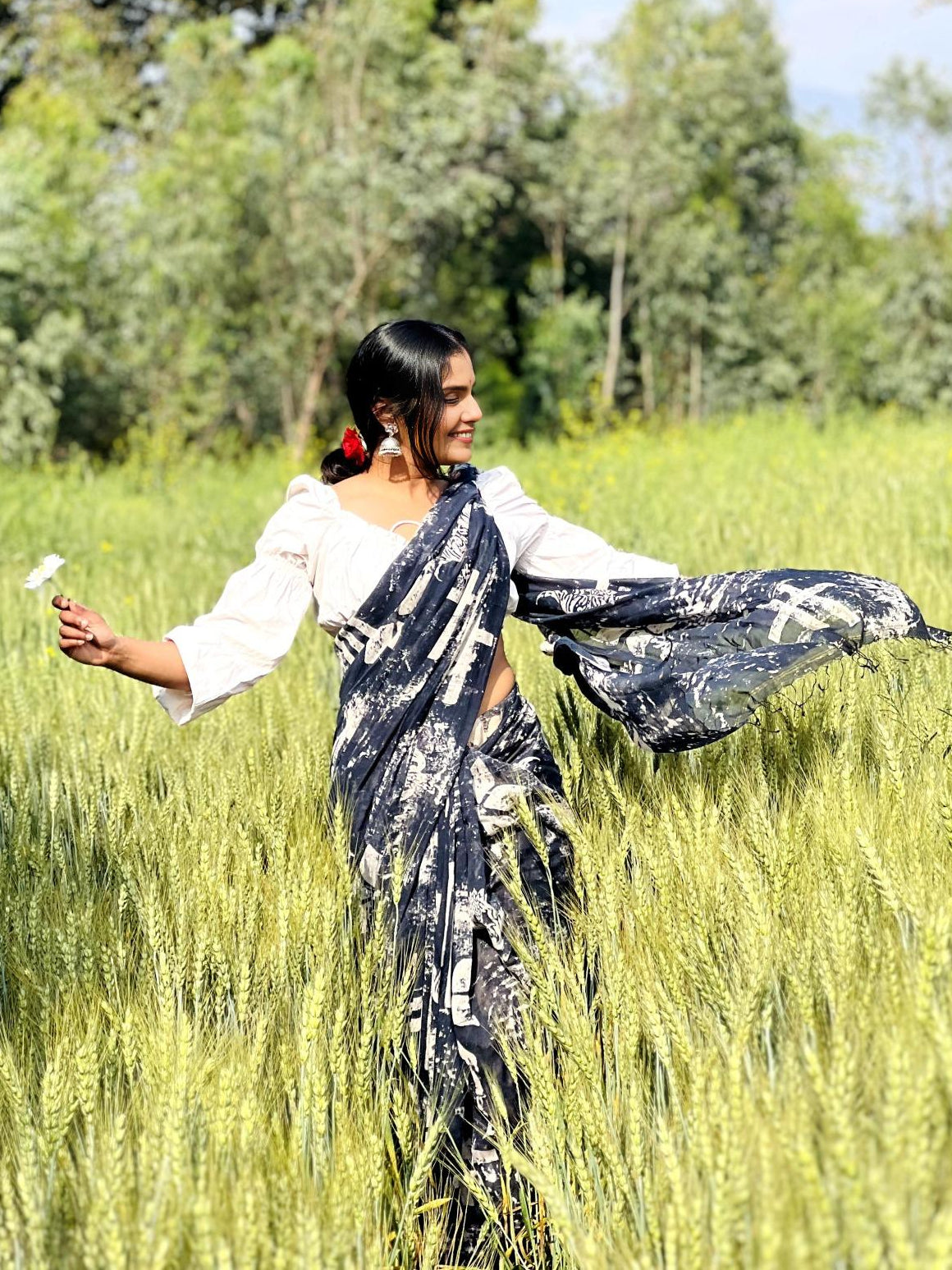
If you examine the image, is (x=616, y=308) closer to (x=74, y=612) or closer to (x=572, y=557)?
(x=572, y=557)

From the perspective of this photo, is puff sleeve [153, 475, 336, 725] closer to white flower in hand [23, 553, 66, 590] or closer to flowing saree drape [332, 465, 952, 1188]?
flowing saree drape [332, 465, 952, 1188]

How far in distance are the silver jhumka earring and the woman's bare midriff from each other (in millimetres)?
409

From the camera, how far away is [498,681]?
2.67 m

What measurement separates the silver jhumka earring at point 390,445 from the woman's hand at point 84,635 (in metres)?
0.63

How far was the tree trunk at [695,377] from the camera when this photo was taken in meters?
25.9

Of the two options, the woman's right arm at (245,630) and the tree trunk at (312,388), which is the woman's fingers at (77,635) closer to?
Answer: the woman's right arm at (245,630)

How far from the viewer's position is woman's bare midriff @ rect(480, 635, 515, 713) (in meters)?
2.64

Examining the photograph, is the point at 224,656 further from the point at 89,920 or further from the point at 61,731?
the point at 61,731

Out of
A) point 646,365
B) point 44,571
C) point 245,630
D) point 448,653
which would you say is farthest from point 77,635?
point 646,365

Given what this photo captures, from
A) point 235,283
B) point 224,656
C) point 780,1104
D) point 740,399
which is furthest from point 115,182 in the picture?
point 780,1104

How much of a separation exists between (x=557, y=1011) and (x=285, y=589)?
40.1 inches

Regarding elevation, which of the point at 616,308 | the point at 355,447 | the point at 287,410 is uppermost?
the point at 616,308

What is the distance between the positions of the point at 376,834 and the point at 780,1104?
117 centimetres

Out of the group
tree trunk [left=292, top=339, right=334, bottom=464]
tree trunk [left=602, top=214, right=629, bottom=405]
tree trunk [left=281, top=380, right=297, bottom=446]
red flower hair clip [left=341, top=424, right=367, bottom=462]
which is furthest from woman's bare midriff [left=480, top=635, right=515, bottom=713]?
tree trunk [left=602, top=214, right=629, bottom=405]
